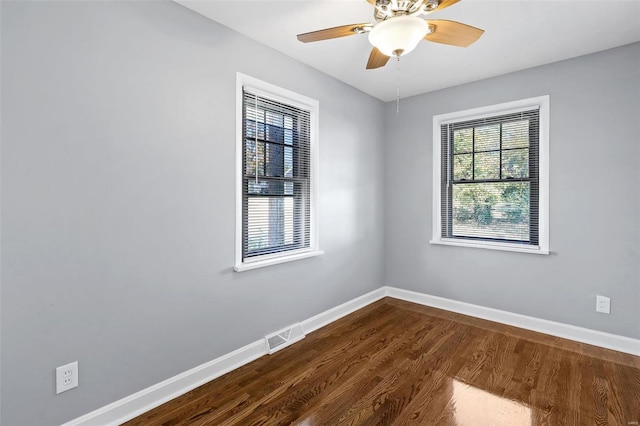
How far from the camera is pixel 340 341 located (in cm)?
282

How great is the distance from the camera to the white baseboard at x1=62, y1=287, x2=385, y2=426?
5.73 feet

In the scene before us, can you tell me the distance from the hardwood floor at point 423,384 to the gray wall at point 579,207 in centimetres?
39

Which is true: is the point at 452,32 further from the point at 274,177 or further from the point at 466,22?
the point at 274,177

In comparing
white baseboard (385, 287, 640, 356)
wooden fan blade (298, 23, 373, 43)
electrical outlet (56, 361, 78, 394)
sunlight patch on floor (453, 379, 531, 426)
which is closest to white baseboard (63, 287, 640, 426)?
white baseboard (385, 287, 640, 356)

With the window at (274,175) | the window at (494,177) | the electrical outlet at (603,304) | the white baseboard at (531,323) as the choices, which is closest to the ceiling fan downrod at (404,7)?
the window at (274,175)

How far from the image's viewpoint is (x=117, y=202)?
1.80 metres

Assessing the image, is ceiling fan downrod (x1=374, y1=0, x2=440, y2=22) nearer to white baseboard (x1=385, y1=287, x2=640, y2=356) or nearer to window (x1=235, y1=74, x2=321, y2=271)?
window (x1=235, y1=74, x2=321, y2=271)

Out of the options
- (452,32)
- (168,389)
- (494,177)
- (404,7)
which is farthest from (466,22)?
(168,389)

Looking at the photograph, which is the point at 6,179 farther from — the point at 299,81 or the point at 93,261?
the point at 299,81

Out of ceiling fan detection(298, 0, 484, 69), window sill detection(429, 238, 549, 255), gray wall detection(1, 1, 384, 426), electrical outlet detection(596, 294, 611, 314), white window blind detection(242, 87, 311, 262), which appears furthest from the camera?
window sill detection(429, 238, 549, 255)

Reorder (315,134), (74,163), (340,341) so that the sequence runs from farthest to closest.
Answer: (315,134)
(340,341)
(74,163)

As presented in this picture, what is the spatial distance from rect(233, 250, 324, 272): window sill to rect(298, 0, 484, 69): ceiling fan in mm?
1660

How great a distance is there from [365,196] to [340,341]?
5.63 ft

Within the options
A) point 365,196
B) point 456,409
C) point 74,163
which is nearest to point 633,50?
point 365,196
